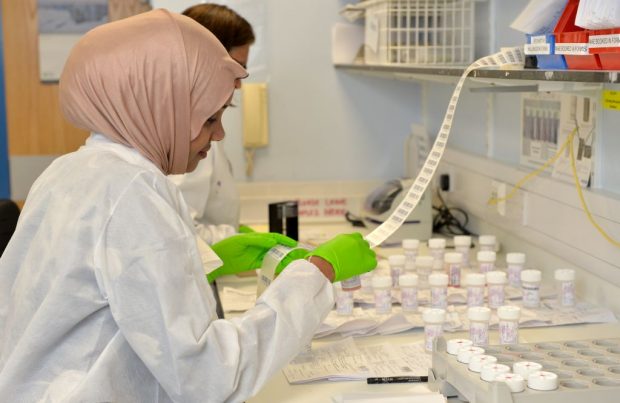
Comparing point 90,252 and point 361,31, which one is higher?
point 361,31

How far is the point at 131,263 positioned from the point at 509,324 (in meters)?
0.85

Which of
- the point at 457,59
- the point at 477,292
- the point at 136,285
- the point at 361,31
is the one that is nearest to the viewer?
the point at 136,285

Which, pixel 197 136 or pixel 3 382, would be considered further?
pixel 197 136

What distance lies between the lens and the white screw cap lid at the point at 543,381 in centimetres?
147

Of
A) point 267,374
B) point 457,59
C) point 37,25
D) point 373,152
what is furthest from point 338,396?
point 37,25

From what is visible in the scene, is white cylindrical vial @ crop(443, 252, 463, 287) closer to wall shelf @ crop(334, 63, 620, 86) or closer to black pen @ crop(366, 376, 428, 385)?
wall shelf @ crop(334, 63, 620, 86)

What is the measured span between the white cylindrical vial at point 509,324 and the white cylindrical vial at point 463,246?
0.79 meters

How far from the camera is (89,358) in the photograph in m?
1.50

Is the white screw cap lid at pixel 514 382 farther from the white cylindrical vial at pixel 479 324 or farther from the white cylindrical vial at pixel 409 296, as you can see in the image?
the white cylindrical vial at pixel 409 296

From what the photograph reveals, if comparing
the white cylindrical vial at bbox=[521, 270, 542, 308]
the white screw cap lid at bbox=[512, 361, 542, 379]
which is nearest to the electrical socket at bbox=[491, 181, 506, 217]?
the white cylindrical vial at bbox=[521, 270, 542, 308]

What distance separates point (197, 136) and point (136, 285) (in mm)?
315

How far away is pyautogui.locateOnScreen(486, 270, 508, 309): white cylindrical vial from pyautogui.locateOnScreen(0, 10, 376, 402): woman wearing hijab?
28.5 inches

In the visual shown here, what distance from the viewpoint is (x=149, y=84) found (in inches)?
59.8

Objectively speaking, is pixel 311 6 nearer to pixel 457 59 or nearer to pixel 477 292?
pixel 457 59
